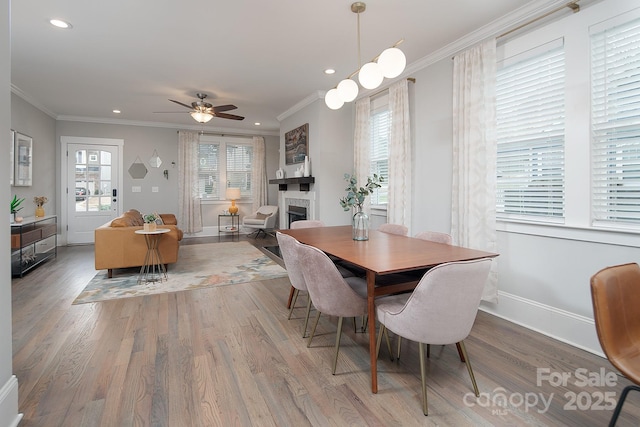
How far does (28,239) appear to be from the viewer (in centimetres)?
430

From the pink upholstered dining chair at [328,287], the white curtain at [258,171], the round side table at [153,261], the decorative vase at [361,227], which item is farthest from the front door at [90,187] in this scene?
the pink upholstered dining chair at [328,287]

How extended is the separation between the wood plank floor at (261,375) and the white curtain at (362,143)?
2520mm

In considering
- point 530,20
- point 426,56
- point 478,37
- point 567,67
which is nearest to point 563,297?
point 567,67

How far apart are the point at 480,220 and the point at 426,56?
6.60ft

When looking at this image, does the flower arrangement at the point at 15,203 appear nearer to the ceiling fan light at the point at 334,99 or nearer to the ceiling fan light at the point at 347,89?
the ceiling fan light at the point at 334,99

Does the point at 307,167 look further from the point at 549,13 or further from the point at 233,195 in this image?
the point at 549,13

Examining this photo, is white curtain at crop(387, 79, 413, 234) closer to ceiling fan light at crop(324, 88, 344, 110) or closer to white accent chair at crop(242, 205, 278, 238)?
ceiling fan light at crop(324, 88, 344, 110)

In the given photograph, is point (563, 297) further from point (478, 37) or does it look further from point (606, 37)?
point (478, 37)

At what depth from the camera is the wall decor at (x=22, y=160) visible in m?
4.84

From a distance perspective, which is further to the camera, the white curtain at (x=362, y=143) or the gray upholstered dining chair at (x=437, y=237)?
the white curtain at (x=362, y=143)

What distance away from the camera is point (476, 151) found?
3018 millimetres

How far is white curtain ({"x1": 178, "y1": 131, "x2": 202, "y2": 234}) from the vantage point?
24.3 ft

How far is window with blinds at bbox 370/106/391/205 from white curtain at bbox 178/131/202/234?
464cm

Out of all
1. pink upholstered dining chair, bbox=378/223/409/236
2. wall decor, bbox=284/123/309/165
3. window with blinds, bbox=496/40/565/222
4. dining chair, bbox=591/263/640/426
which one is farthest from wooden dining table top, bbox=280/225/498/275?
wall decor, bbox=284/123/309/165
